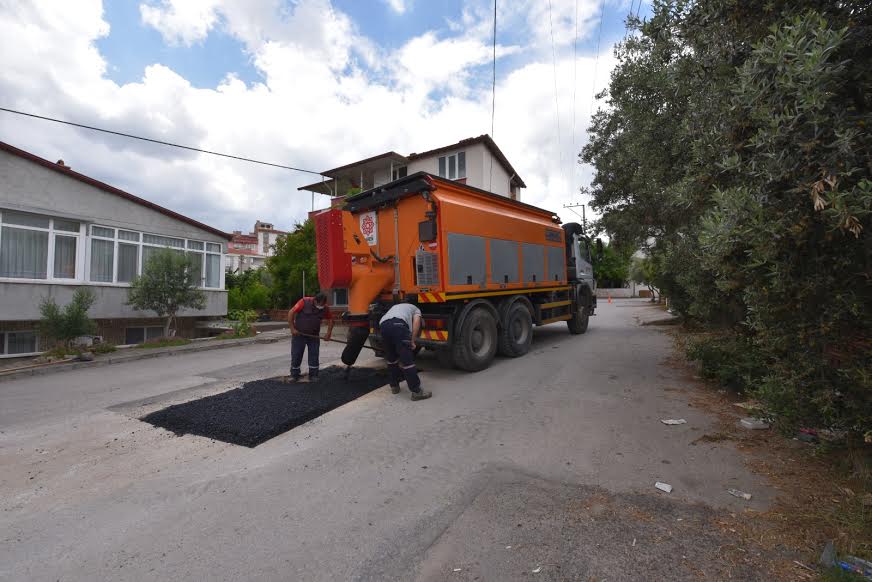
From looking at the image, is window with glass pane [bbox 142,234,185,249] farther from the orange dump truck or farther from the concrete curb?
the orange dump truck

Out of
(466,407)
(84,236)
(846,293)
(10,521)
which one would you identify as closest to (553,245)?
(466,407)

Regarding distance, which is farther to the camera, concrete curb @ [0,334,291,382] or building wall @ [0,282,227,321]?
building wall @ [0,282,227,321]

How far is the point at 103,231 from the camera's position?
11992mm

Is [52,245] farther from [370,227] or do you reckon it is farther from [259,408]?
[259,408]

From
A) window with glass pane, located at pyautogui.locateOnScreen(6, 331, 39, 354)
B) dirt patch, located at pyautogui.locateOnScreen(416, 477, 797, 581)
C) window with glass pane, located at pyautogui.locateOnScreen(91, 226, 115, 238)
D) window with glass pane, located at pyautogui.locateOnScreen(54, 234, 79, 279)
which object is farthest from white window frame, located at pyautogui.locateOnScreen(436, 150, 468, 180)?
dirt patch, located at pyautogui.locateOnScreen(416, 477, 797, 581)

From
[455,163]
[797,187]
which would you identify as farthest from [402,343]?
[455,163]

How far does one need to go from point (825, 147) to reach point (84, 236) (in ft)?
49.9

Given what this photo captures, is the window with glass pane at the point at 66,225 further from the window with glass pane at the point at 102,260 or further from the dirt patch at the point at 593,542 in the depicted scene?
the dirt patch at the point at 593,542

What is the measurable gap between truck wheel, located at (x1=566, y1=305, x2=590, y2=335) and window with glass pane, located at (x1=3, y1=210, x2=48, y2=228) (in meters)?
14.4

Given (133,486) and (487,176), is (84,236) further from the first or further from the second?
(487,176)

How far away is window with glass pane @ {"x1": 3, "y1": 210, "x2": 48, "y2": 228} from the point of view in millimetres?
10109

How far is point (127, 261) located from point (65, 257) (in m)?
1.49

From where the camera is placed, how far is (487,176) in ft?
72.1

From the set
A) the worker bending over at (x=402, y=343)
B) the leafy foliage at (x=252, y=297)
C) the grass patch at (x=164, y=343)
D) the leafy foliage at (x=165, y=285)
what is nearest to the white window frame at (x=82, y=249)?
the leafy foliage at (x=165, y=285)
